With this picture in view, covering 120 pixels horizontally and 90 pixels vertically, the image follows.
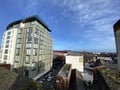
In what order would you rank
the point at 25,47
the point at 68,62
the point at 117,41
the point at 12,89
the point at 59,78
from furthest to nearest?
the point at 68,62, the point at 25,47, the point at 59,78, the point at 117,41, the point at 12,89

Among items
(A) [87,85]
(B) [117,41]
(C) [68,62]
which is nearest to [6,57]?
(C) [68,62]

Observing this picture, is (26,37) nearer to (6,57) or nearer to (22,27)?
(22,27)

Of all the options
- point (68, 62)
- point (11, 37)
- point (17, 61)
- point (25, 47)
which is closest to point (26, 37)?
point (25, 47)

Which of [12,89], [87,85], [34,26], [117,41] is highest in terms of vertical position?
[34,26]

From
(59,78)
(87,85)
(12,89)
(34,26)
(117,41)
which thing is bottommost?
(87,85)

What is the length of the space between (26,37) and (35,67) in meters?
11.9

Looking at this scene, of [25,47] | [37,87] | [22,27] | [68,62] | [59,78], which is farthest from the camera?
[68,62]

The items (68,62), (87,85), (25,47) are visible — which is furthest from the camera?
(68,62)

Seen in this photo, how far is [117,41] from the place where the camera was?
14891mm

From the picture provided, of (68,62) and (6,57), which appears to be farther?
(68,62)

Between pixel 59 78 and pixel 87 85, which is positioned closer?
pixel 59 78

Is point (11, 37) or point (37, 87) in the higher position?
point (11, 37)

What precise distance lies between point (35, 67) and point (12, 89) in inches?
1116

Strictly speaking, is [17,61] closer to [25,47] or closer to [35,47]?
[25,47]
